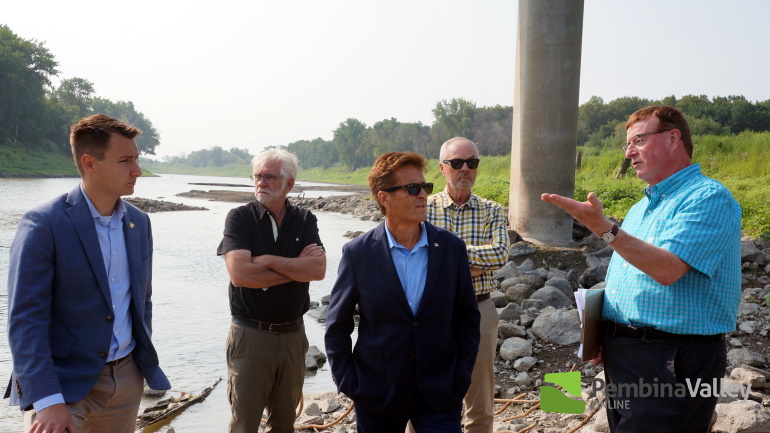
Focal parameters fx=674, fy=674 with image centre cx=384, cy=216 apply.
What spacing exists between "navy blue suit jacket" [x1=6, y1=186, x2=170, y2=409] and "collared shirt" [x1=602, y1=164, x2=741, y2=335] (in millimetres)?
2506

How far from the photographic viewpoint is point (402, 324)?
10.3 ft

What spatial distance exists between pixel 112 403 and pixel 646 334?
256 cm

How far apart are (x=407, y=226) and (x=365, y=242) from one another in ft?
0.75

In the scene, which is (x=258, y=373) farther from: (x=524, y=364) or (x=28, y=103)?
(x=28, y=103)

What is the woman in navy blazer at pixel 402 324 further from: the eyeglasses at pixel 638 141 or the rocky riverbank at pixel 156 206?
the rocky riverbank at pixel 156 206

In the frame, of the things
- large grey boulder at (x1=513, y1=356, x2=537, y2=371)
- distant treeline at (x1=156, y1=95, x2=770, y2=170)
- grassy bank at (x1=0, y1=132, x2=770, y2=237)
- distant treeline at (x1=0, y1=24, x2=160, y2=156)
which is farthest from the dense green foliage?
large grey boulder at (x1=513, y1=356, x2=537, y2=371)

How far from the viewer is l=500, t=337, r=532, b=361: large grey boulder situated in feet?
24.3

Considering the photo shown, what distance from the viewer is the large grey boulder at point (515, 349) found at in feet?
24.3

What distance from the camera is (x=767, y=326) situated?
24.5ft

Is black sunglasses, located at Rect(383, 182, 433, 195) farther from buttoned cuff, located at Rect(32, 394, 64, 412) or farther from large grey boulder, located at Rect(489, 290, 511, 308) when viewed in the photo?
large grey boulder, located at Rect(489, 290, 511, 308)

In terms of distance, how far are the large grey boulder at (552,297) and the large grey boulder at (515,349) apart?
6.32 feet

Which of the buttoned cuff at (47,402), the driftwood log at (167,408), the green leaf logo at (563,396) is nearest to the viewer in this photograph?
the buttoned cuff at (47,402)

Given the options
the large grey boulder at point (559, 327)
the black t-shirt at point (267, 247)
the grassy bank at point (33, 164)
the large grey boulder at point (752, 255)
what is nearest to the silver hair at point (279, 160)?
the black t-shirt at point (267, 247)

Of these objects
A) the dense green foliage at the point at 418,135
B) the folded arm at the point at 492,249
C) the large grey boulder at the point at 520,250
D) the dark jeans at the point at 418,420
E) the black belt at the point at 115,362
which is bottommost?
the large grey boulder at the point at 520,250
